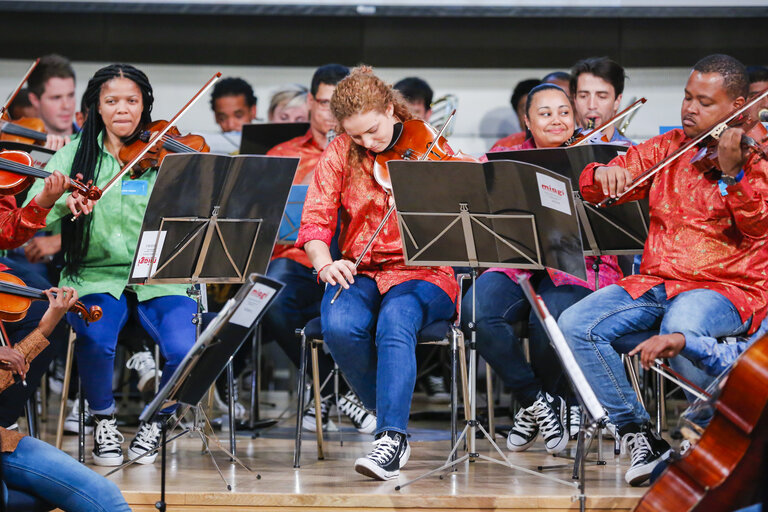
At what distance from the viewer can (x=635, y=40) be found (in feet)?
17.7

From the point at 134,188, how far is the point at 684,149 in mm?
1744

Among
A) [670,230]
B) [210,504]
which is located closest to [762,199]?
[670,230]

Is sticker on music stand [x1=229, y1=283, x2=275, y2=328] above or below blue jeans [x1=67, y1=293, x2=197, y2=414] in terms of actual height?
above

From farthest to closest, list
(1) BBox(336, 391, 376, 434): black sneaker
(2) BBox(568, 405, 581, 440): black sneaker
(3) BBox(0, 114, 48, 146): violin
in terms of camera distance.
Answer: (3) BBox(0, 114, 48, 146): violin < (1) BBox(336, 391, 376, 434): black sneaker < (2) BBox(568, 405, 581, 440): black sneaker

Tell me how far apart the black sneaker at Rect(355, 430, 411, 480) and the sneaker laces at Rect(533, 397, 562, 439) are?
616 mm

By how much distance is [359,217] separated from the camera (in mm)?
3010

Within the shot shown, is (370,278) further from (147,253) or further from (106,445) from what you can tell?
(106,445)

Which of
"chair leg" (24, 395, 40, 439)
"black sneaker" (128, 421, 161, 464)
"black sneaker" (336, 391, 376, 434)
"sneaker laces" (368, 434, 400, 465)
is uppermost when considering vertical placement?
"sneaker laces" (368, 434, 400, 465)

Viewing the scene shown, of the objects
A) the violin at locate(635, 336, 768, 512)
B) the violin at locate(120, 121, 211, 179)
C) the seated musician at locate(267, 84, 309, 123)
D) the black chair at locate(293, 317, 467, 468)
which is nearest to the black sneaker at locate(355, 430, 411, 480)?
the black chair at locate(293, 317, 467, 468)

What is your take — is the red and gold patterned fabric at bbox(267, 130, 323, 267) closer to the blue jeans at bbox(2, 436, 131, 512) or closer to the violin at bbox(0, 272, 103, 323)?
the violin at bbox(0, 272, 103, 323)

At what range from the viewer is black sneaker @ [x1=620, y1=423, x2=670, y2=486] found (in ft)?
8.44

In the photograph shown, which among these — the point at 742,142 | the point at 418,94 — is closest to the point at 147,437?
the point at 742,142

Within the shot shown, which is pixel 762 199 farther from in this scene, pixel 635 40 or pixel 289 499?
pixel 635 40

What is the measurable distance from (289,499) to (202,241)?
2.69ft
